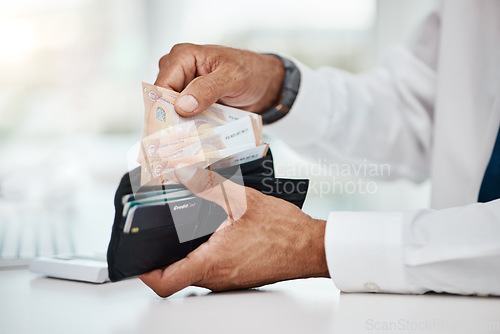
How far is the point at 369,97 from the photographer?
1.27 m

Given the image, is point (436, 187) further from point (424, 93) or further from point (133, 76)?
point (133, 76)

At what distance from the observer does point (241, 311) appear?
55 cm

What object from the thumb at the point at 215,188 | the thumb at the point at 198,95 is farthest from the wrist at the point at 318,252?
the thumb at the point at 198,95

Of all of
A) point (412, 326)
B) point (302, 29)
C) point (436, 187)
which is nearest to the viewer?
point (412, 326)

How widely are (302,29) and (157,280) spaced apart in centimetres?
258

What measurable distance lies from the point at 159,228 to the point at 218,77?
0.29 meters

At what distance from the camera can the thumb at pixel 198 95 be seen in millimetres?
625

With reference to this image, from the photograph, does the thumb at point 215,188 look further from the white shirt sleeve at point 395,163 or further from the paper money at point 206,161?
the white shirt sleeve at point 395,163

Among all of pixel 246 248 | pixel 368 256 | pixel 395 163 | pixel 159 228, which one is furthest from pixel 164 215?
pixel 395 163

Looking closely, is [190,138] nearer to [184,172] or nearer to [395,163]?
[184,172]

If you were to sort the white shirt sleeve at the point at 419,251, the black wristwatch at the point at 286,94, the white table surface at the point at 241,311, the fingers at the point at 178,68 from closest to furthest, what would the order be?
the white table surface at the point at 241,311
the white shirt sleeve at the point at 419,251
the fingers at the point at 178,68
the black wristwatch at the point at 286,94

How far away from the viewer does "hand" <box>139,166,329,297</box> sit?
592 millimetres

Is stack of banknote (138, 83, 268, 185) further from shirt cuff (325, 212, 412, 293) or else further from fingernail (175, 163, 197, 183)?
shirt cuff (325, 212, 412, 293)

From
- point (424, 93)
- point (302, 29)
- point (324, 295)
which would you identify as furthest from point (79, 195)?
point (302, 29)
